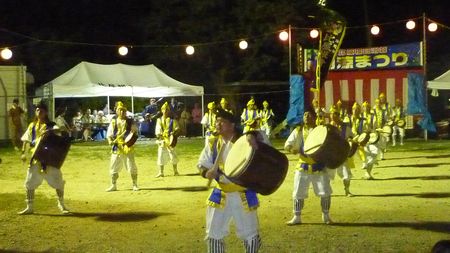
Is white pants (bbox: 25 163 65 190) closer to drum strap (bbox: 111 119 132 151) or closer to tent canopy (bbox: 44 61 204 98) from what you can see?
drum strap (bbox: 111 119 132 151)

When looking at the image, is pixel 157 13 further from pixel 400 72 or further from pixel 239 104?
pixel 400 72

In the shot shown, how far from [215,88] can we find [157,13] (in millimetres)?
4983

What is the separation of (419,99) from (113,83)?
12.6 meters

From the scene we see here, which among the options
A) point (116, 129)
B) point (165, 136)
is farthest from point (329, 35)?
point (116, 129)

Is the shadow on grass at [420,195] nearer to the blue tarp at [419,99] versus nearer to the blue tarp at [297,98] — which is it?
the blue tarp at [297,98]

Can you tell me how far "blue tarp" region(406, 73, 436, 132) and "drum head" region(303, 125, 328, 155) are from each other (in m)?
17.9

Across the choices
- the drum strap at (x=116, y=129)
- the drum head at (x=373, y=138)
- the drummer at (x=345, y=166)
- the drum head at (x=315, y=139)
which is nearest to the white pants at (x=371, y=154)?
the drum head at (x=373, y=138)

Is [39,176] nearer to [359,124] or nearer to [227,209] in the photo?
[227,209]

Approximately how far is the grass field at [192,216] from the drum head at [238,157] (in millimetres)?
1937

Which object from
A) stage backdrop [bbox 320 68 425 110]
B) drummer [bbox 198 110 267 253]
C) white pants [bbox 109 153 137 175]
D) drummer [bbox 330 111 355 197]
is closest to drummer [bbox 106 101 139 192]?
white pants [bbox 109 153 137 175]

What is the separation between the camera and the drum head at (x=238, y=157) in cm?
611

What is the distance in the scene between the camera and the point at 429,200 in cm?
1140

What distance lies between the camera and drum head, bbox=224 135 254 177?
6.11 meters

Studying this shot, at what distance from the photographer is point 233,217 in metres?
6.39
